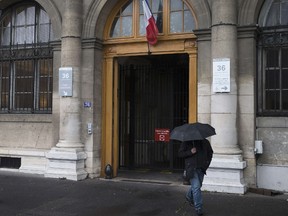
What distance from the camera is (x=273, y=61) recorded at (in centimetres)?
1027

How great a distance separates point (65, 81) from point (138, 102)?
3.17 metres

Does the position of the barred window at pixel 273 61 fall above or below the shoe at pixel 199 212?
above

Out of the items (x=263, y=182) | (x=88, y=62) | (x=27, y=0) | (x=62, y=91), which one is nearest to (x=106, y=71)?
(x=88, y=62)

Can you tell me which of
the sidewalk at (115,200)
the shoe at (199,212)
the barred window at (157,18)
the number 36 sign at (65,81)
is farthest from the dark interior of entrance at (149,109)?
the shoe at (199,212)

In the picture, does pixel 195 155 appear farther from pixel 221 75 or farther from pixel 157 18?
pixel 157 18

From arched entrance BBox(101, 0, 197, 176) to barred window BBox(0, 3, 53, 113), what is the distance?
79.3 inches

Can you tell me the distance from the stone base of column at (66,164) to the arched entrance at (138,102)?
0.80 meters

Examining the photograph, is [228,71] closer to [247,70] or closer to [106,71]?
[247,70]

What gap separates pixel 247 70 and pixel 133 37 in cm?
351

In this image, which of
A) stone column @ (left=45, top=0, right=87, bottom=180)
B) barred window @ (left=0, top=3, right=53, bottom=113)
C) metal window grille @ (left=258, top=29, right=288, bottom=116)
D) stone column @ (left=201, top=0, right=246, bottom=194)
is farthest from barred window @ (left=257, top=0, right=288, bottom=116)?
barred window @ (left=0, top=3, right=53, bottom=113)

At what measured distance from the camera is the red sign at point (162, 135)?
1287 centimetres

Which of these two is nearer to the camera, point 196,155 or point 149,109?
point 196,155

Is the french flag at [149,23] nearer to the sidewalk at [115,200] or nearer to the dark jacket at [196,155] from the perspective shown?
the sidewalk at [115,200]

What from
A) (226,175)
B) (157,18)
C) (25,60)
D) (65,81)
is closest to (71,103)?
(65,81)
